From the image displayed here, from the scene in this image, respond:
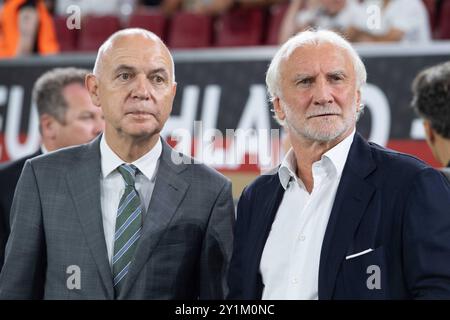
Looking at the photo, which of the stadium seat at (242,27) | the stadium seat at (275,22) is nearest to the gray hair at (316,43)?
the stadium seat at (275,22)

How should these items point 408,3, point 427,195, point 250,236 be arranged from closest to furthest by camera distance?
point 427,195
point 250,236
point 408,3

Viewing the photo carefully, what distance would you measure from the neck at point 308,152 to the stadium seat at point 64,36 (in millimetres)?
3534

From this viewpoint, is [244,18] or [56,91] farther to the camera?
[244,18]

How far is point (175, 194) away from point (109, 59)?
34 cm

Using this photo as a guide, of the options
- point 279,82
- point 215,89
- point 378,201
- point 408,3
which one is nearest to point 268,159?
point 215,89

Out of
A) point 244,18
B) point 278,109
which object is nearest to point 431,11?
point 244,18

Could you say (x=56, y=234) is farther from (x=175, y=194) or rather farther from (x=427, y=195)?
(x=427, y=195)

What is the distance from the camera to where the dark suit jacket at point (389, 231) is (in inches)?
60.7

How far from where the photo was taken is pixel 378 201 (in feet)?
5.34

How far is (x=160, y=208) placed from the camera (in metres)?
1.81

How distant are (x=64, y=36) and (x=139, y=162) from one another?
344 centimetres

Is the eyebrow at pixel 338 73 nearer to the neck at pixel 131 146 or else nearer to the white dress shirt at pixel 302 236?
the white dress shirt at pixel 302 236

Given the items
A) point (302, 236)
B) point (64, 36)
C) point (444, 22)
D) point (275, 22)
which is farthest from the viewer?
point (64, 36)

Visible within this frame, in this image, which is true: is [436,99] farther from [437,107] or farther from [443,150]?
[443,150]
